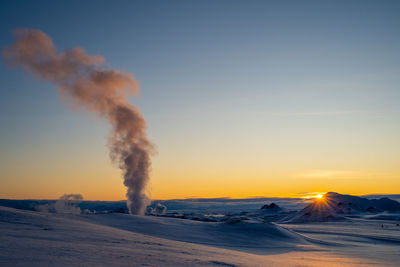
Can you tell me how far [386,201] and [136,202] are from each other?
3709 inches

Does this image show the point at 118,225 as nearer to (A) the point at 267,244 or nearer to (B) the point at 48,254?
(A) the point at 267,244

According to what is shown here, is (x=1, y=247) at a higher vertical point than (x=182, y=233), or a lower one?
higher

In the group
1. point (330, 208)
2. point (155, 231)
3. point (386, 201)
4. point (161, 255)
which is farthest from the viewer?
point (386, 201)

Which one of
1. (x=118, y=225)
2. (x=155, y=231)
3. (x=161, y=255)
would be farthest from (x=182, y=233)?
(x=161, y=255)

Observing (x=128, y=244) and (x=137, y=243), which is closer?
(x=128, y=244)

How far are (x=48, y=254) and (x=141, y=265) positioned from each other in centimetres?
215

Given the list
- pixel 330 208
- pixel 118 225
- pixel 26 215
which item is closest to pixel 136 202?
pixel 118 225

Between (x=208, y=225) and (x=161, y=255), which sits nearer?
(x=161, y=255)

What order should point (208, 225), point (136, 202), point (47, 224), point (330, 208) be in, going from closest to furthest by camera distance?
point (47, 224) → point (208, 225) → point (136, 202) → point (330, 208)

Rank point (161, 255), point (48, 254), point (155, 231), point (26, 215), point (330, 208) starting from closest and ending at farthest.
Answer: point (48, 254) < point (161, 255) < point (26, 215) < point (155, 231) < point (330, 208)

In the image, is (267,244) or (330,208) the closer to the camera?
(267,244)

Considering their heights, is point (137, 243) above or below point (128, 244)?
below

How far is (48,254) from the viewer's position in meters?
7.29

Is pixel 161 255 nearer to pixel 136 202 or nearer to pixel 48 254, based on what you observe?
pixel 48 254
